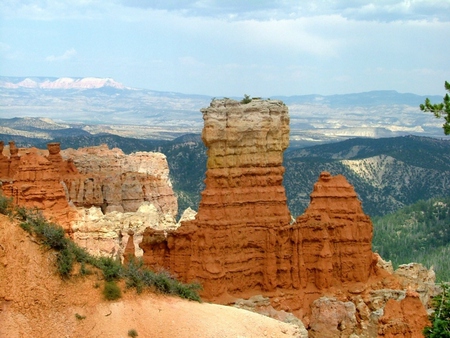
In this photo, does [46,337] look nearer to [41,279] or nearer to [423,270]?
[41,279]

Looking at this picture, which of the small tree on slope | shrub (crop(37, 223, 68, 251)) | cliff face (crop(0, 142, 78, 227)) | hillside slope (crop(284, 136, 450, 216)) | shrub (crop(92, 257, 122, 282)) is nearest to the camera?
shrub (crop(37, 223, 68, 251))

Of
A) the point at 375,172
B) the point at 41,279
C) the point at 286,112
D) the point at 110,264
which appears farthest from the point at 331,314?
the point at 375,172

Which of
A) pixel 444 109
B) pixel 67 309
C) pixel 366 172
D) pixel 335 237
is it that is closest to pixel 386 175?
pixel 366 172

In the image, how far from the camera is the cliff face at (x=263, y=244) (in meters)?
35.5

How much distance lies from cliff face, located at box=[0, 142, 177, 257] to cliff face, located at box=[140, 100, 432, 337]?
9185 mm

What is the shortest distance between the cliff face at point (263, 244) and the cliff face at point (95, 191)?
30.1ft

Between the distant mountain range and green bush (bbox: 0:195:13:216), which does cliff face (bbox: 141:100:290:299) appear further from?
the distant mountain range

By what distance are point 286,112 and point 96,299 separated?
18937 mm

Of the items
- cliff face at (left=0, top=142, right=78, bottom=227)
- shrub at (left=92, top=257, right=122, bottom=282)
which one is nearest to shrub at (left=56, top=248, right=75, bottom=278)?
shrub at (left=92, top=257, right=122, bottom=282)

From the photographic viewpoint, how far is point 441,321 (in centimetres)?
2116

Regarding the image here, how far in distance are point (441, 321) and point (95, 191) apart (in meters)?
41.8

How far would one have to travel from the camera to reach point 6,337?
63.2ft

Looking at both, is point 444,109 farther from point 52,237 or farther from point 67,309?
point 67,309

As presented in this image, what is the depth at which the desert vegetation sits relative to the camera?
69.8 feet
